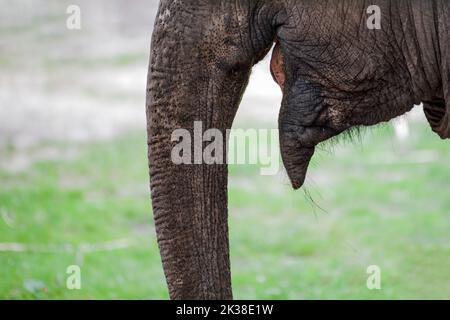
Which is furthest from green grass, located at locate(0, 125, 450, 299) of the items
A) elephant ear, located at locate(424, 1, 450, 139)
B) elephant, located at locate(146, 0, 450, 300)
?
elephant, located at locate(146, 0, 450, 300)

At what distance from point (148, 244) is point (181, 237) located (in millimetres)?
3970

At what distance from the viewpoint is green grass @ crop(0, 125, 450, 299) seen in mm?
6574

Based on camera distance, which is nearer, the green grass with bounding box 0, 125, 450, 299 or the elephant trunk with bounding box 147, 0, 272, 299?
the elephant trunk with bounding box 147, 0, 272, 299

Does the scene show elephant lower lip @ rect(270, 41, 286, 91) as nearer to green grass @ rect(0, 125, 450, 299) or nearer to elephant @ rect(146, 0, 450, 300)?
elephant @ rect(146, 0, 450, 300)

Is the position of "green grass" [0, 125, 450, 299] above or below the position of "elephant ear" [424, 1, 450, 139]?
below

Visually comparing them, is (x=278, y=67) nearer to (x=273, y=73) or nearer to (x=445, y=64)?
(x=273, y=73)

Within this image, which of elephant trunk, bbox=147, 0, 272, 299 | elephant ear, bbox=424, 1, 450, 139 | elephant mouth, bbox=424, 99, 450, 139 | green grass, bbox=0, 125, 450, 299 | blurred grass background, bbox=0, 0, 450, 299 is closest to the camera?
elephant trunk, bbox=147, 0, 272, 299

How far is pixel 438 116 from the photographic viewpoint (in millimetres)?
4312

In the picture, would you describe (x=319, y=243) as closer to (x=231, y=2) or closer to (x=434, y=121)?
(x=434, y=121)

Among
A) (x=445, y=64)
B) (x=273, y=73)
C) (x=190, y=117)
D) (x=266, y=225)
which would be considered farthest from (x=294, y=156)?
(x=266, y=225)

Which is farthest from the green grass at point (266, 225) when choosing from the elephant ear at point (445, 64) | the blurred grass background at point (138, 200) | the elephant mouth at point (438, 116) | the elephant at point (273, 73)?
the elephant at point (273, 73)

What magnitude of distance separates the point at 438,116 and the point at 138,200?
4.84m

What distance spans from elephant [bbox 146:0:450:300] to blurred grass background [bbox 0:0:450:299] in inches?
14.6

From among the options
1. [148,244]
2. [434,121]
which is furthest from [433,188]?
[434,121]
